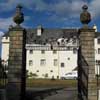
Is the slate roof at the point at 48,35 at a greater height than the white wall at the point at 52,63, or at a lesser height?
greater

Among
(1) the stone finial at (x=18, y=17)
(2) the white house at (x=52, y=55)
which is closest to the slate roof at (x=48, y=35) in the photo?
(2) the white house at (x=52, y=55)

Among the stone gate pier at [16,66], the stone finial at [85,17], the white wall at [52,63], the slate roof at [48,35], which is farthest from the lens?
the slate roof at [48,35]

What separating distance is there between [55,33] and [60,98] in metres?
64.6

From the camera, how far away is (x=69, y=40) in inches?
3130

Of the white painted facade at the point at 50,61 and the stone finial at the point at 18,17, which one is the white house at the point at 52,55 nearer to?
the white painted facade at the point at 50,61

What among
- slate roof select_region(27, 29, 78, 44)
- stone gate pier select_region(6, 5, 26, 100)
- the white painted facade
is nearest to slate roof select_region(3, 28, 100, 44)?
slate roof select_region(27, 29, 78, 44)

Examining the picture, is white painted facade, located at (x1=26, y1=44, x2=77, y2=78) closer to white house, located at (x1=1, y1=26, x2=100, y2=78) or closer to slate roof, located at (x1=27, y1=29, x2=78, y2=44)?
white house, located at (x1=1, y1=26, x2=100, y2=78)

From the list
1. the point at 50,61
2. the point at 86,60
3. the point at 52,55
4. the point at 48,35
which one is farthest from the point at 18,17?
the point at 48,35

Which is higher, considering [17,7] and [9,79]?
[17,7]

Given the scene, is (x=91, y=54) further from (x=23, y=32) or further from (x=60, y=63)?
(x=60, y=63)

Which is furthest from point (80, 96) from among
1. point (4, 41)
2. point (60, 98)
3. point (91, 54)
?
point (4, 41)

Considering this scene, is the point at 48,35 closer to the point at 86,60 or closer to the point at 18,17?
the point at 18,17

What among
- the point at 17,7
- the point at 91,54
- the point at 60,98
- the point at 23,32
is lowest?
the point at 60,98

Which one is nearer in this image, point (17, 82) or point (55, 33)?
point (17, 82)
